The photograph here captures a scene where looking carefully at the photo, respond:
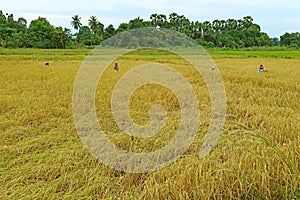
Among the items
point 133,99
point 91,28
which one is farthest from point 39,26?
point 133,99

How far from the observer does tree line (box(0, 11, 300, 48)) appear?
24719mm

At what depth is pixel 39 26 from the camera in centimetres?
2819

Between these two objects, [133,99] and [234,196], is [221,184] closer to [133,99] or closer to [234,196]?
[234,196]

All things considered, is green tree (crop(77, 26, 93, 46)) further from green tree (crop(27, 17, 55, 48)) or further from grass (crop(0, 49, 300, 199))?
grass (crop(0, 49, 300, 199))

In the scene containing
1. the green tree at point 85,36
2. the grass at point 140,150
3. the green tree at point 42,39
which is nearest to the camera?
the grass at point 140,150

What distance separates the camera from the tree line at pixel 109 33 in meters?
24.7

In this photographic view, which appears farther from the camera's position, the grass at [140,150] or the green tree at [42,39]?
the green tree at [42,39]

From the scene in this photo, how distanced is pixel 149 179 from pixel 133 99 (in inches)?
99.1

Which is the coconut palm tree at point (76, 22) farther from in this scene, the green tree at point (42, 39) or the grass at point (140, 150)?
the grass at point (140, 150)

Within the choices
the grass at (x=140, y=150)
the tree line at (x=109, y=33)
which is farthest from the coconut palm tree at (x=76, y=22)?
the grass at (x=140, y=150)

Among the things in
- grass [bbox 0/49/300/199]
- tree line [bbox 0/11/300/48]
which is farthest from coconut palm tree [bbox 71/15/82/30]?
grass [bbox 0/49/300/199]

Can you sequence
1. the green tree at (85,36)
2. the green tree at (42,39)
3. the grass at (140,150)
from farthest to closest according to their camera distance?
the green tree at (85,36), the green tree at (42,39), the grass at (140,150)

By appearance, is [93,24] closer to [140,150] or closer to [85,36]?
[85,36]

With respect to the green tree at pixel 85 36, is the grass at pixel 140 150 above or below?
below
